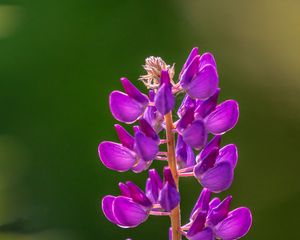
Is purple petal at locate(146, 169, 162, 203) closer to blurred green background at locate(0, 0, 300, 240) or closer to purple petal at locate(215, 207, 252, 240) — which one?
purple petal at locate(215, 207, 252, 240)

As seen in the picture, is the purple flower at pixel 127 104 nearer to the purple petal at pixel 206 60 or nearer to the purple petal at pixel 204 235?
the purple petal at pixel 206 60

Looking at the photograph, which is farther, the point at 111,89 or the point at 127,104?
the point at 111,89

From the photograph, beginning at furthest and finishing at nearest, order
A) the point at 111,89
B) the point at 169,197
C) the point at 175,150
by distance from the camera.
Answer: the point at 111,89, the point at 175,150, the point at 169,197

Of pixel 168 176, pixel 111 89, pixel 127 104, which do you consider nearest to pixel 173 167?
pixel 168 176

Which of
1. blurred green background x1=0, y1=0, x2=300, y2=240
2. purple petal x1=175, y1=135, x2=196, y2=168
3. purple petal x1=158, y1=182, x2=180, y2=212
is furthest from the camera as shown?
blurred green background x1=0, y1=0, x2=300, y2=240

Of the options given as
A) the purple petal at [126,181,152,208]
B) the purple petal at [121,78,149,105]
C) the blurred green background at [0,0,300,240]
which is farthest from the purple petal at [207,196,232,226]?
the blurred green background at [0,0,300,240]

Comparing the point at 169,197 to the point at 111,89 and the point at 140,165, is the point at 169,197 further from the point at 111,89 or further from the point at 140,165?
the point at 111,89

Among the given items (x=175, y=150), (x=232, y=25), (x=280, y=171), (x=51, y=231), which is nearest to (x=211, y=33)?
(x=232, y=25)
